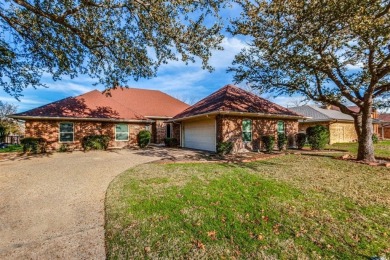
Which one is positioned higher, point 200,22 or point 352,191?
point 200,22

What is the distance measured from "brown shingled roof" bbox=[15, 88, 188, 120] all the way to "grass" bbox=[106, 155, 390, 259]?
29.0 feet

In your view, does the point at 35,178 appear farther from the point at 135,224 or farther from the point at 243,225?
the point at 243,225

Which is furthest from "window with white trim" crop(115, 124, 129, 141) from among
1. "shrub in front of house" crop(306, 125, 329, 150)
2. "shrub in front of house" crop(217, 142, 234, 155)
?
"shrub in front of house" crop(306, 125, 329, 150)

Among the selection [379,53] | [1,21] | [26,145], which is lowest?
[26,145]

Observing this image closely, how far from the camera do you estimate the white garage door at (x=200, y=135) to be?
14.1 meters

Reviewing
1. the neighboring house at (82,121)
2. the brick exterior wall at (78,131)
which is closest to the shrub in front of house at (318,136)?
the neighboring house at (82,121)

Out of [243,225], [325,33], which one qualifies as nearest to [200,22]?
[325,33]

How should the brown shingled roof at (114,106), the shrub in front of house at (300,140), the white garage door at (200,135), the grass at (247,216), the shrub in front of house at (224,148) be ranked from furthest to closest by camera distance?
the shrub in front of house at (300,140) → the brown shingled roof at (114,106) → the white garage door at (200,135) → the shrub in front of house at (224,148) → the grass at (247,216)

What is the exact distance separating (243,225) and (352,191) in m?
3.94

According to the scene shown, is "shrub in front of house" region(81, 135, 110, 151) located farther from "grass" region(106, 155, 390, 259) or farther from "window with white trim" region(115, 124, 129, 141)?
"grass" region(106, 155, 390, 259)

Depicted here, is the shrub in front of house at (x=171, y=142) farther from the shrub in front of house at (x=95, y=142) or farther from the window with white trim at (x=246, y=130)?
the window with white trim at (x=246, y=130)

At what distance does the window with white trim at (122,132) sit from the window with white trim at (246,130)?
9.44 meters

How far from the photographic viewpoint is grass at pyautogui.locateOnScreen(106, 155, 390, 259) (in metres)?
3.20

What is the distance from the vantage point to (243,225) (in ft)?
12.7
